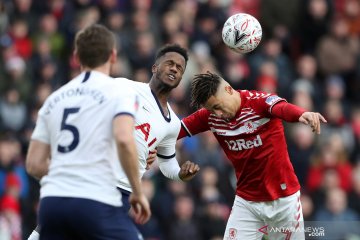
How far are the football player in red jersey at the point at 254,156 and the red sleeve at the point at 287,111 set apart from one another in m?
0.09

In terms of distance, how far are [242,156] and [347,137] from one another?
8556 mm

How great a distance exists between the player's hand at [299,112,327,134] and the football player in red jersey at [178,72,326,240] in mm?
692

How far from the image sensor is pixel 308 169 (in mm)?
16609

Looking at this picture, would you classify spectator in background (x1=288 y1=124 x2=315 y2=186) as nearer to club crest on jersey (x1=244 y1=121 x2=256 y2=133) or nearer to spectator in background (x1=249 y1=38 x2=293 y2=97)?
spectator in background (x1=249 y1=38 x2=293 y2=97)

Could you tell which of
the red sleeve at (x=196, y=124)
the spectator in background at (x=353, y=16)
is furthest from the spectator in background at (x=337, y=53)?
the red sleeve at (x=196, y=124)

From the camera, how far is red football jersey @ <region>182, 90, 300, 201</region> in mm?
9414

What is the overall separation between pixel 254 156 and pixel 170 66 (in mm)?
1270

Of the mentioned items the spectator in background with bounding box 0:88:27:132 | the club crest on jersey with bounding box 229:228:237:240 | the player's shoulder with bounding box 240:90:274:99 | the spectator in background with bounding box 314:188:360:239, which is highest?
the player's shoulder with bounding box 240:90:274:99

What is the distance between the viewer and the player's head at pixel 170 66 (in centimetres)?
959

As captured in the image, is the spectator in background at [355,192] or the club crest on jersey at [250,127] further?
the spectator in background at [355,192]

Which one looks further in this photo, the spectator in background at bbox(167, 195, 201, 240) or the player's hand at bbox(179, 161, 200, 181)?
the spectator in background at bbox(167, 195, 201, 240)

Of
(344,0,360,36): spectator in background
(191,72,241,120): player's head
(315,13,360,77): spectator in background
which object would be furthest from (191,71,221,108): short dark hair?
(344,0,360,36): spectator in background

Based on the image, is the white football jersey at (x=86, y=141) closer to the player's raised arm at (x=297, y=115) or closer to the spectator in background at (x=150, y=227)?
the player's raised arm at (x=297, y=115)

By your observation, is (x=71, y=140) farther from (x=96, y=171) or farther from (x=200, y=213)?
(x=200, y=213)
